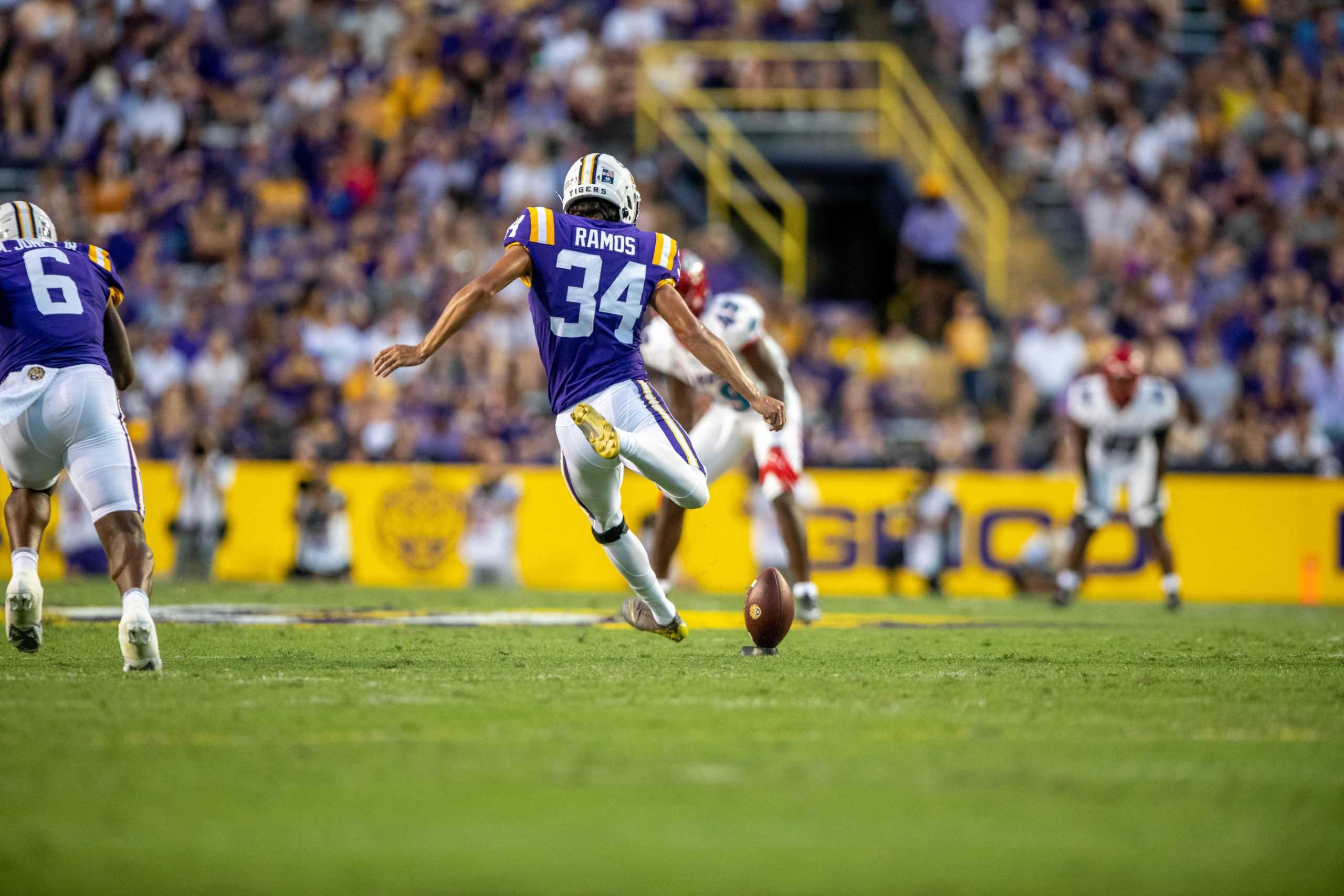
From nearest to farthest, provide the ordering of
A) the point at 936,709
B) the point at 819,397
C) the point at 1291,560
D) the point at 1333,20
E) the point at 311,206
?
the point at 936,709 → the point at 1291,560 → the point at 819,397 → the point at 311,206 → the point at 1333,20

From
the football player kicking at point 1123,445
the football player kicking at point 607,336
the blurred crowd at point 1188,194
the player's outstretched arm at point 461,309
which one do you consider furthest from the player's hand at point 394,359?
the blurred crowd at point 1188,194

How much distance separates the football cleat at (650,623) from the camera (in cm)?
816

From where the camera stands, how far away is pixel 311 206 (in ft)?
63.1

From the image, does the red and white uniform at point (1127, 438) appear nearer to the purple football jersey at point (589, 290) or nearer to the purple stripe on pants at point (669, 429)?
the purple stripe on pants at point (669, 429)

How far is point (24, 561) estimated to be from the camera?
7.30 metres

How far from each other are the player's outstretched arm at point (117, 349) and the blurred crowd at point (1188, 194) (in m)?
10.6

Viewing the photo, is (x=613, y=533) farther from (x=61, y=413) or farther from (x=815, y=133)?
(x=815, y=133)

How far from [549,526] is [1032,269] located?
310 inches

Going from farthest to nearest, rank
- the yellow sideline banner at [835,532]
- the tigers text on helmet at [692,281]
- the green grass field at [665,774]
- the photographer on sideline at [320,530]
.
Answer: the yellow sideline banner at [835,532]
the photographer on sideline at [320,530]
the tigers text on helmet at [692,281]
the green grass field at [665,774]

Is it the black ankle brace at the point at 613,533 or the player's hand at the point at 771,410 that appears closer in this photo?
the player's hand at the point at 771,410

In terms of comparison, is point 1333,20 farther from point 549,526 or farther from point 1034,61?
point 549,526

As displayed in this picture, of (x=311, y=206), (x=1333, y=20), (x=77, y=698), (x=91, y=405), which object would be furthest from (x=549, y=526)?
(x=1333, y=20)

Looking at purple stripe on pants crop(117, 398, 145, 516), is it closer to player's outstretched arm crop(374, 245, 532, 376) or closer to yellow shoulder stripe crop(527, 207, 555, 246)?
player's outstretched arm crop(374, 245, 532, 376)

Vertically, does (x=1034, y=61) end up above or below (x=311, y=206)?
above
